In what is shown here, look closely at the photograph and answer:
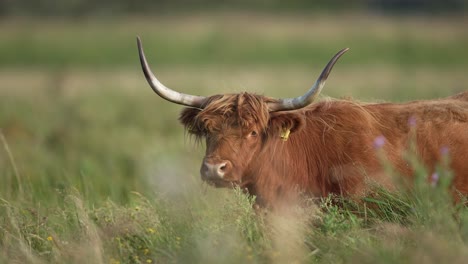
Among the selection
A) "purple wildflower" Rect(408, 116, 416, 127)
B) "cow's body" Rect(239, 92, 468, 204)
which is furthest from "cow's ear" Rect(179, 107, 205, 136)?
"purple wildflower" Rect(408, 116, 416, 127)

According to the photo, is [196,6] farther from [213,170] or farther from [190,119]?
[213,170]

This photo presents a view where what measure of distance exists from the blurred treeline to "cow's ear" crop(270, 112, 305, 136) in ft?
144

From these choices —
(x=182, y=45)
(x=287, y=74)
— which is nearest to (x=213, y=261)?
(x=287, y=74)

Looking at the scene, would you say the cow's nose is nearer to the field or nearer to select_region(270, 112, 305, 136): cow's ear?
the field

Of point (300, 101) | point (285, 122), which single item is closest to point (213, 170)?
point (285, 122)

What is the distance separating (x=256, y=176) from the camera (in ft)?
23.3

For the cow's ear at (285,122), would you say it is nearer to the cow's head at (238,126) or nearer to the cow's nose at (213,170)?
the cow's head at (238,126)

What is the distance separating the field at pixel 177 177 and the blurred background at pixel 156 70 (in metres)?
0.07

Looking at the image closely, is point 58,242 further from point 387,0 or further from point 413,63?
point 387,0

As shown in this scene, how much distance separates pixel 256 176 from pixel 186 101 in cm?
93

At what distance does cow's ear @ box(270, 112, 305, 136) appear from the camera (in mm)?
7000

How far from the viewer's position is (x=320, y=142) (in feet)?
23.9

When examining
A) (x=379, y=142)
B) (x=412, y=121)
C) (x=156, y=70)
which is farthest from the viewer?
(x=156, y=70)

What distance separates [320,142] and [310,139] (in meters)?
0.10
